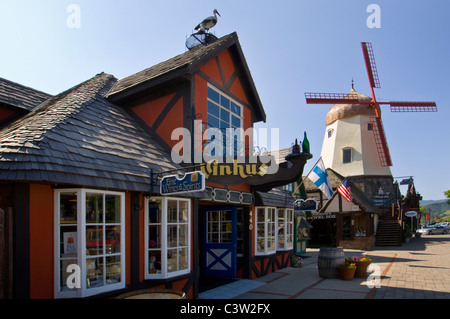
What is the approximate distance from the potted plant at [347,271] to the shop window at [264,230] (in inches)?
93.1

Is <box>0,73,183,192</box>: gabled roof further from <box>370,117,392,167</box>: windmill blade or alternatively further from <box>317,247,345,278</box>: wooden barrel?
<box>370,117,392,167</box>: windmill blade

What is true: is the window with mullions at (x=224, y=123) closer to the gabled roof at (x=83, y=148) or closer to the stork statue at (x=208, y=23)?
the gabled roof at (x=83, y=148)

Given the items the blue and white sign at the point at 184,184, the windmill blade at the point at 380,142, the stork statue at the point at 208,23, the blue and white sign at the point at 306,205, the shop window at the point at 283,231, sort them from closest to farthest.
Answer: the blue and white sign at the point at 184,184, the stork statue at the point at 208,23, the shop window at the point at 283,231, the blue and white sign at the point at 306,205, the windmill blade at the point at 380,142

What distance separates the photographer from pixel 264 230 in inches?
448

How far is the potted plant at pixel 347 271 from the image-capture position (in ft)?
34.0

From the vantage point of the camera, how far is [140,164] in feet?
21.0

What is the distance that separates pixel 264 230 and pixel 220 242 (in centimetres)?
182

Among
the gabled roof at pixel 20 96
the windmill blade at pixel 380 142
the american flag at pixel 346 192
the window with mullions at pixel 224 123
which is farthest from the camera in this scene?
the windmill blade at pixel 380 142

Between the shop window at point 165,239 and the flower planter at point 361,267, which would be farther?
the flower planter at point 361,267

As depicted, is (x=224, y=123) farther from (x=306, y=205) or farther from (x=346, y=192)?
(x=346, y=192)

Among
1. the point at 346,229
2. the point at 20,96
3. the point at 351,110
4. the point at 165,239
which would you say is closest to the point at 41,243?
the point at 165,239
